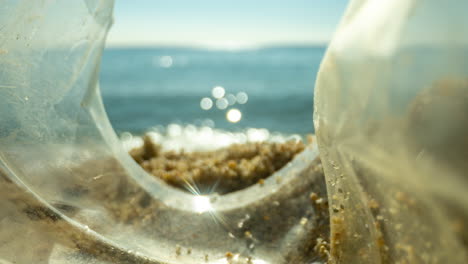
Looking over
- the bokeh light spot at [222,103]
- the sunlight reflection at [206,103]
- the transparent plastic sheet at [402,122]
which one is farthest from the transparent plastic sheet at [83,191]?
the bokeh light spot at [222,103]

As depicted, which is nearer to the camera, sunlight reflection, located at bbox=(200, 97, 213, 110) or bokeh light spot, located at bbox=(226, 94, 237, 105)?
sunlight reflection, located at bbox=(200, 97, 213, 110)

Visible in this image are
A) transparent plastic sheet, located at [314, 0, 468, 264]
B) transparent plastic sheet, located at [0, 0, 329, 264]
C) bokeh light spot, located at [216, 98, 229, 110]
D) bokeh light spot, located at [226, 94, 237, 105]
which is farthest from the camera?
bokeh light spot, located at [226, 94, 237, 105]

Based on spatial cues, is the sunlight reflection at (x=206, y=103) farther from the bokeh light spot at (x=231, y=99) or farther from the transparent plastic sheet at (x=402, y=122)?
the transparent plastic sheet at (x=402, y=122)

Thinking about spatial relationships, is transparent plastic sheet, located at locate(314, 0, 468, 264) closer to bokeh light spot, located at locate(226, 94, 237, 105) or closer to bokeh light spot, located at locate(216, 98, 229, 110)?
bokeh light spot, located at locate(216, 98, 229, 110)

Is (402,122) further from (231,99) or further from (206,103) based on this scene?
(231,99)

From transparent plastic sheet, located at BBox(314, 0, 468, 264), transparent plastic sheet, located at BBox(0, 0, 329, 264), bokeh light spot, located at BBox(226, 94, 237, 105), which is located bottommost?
bokeh light spot, located at BBox(226, 94, 237, 105)

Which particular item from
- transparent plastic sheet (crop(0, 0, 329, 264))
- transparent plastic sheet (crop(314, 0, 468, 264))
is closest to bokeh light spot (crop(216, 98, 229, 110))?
transparent plastic sheet (crop(0, 0, 329, 264))

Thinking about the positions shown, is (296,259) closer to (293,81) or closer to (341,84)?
(341,84)

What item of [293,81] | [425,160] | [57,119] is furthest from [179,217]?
[293,81]
